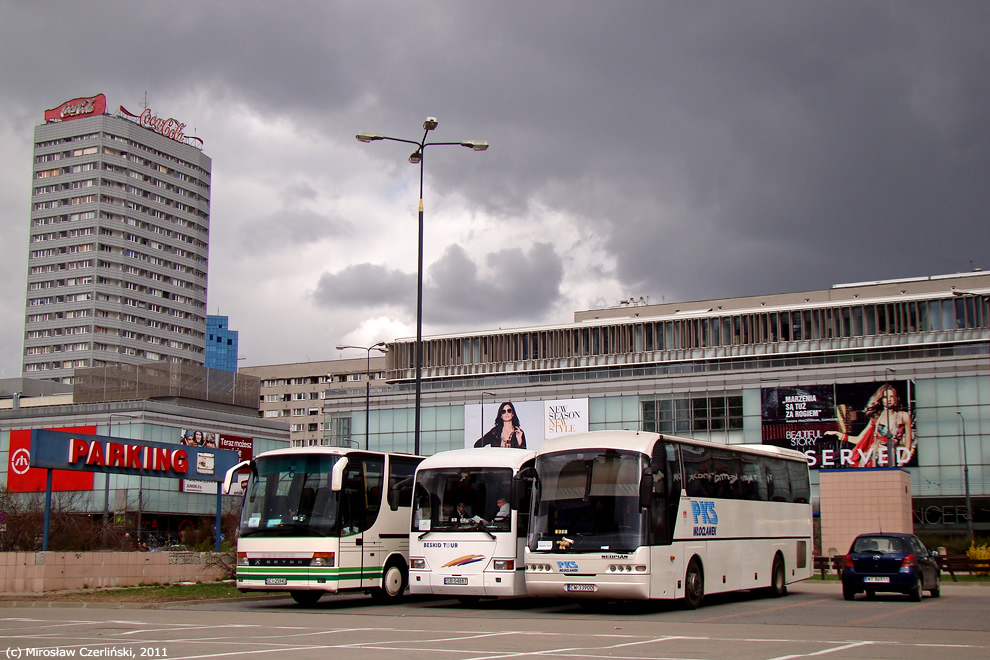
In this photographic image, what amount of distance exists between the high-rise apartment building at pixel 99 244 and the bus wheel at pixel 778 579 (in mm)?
130616

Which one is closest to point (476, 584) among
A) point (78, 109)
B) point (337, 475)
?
point (337, 475)

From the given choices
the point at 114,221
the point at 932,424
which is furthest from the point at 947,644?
the point at 114,221

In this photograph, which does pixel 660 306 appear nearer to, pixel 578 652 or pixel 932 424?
pixel 932 424

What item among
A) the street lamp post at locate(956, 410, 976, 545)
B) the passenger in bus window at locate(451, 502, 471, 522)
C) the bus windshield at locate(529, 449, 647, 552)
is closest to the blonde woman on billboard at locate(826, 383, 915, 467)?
the street lamp post at locate(956, 410, 976, 545)

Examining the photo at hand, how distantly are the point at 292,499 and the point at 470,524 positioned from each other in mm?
3825

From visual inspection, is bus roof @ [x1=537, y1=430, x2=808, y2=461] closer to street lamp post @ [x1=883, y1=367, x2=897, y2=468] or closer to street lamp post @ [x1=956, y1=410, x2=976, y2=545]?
street lamp post @ [x1=883, y1=367, x2=897, y2=468]

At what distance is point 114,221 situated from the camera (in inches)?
5748

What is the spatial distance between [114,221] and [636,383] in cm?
8922

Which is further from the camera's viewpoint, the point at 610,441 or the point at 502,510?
the point at 502,510

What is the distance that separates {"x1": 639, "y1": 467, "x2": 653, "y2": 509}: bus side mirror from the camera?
19031mm

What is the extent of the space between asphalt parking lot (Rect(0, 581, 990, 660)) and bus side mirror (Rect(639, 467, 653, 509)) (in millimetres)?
2006

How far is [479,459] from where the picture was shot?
72.4 ft

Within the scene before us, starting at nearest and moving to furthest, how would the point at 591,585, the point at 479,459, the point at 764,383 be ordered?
the point at 591,585 → the point at 479,459 → the point at 764,383

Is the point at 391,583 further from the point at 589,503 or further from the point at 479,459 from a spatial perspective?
the point at 589,503
